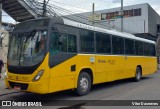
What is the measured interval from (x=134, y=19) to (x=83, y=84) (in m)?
45.5

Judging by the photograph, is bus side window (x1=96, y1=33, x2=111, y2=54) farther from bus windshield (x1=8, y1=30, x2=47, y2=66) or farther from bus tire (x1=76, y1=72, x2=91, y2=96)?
bus windshield (x1=8, y1=30, x2=47, y2=66)

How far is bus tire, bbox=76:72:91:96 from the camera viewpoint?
1012 centimetres

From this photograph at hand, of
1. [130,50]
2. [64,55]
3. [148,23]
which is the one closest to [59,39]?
[64,55]

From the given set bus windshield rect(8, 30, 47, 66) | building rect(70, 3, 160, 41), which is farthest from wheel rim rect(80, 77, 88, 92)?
building rect(70, 3, 160, 41)

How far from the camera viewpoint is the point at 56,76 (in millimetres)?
8875

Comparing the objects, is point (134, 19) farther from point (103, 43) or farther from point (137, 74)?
point (103, 43)

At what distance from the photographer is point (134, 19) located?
53.5 m

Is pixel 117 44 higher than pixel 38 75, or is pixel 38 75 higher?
pixel 117 44

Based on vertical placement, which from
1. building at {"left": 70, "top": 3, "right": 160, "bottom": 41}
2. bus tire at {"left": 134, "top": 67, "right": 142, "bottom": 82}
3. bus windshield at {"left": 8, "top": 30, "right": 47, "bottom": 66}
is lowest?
bus tire at {"left": 134, "top": 67, "right": 142, "bottom": 82}

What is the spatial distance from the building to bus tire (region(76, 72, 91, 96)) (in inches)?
1548

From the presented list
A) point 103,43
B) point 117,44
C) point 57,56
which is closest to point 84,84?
point 57,56

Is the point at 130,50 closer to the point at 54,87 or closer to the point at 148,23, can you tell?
the point at 54,87

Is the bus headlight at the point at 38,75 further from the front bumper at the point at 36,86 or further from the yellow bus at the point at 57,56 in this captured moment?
the front bumper at the point at 36,86

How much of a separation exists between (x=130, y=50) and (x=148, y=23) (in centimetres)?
3832
